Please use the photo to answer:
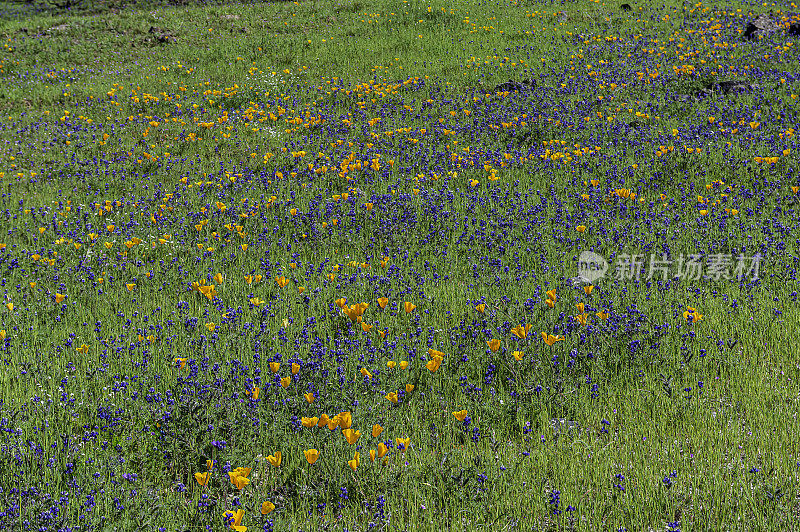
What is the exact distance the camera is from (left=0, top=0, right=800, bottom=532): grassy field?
3760 millimetres

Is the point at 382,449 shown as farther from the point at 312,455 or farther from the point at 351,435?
the point at 312,455

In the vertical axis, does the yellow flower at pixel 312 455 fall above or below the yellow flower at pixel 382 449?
above

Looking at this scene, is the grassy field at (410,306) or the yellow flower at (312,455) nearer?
the yellow flower at (312,455)

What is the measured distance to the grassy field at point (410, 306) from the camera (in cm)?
376

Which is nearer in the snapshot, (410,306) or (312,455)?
(312,455)

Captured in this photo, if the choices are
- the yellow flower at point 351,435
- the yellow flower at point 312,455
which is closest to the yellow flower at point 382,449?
the yellow flower at point 351,435

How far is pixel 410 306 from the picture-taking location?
548 centimetres

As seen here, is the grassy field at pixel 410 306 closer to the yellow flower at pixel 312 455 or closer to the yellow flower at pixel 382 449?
the yellow flower at pixel 382 449

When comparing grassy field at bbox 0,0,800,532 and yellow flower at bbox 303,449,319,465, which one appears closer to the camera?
yellow flower at bbox 303,449,319,465

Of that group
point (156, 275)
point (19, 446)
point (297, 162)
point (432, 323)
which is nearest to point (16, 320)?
point (156, 275)

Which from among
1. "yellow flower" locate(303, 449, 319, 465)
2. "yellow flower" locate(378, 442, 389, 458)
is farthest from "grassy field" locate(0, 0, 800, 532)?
"yellow flower" locate(303, 449, 319, 465)

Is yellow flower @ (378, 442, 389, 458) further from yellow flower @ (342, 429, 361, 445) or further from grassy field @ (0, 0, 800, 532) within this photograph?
yellow flower @ (342, 429, 361, 445)

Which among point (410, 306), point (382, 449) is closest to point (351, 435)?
point (382, 449)

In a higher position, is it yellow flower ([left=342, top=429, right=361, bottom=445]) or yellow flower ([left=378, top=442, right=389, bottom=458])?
yellow flower ([left=342, top=429, right=361, bottom=445])
